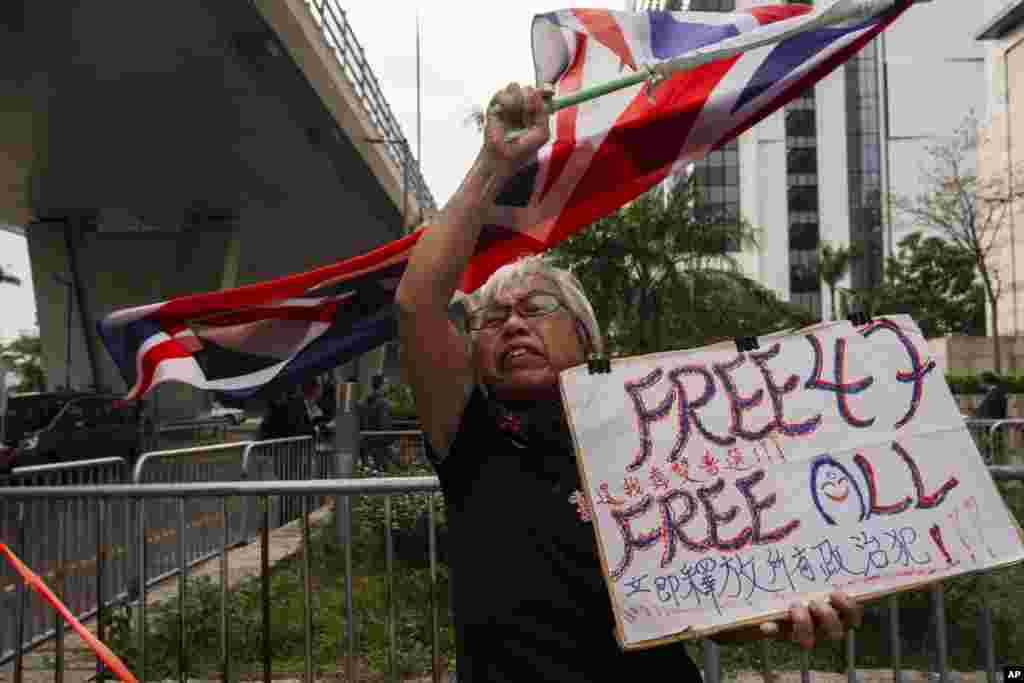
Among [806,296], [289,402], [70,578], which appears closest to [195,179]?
[289,402]

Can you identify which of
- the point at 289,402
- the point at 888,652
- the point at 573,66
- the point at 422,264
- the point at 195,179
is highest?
the point at 195,179

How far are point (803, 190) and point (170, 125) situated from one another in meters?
73.7

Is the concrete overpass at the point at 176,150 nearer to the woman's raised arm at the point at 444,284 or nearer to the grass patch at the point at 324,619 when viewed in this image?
the grass patch at the point at 324,619

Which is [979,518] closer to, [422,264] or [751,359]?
[751,359]

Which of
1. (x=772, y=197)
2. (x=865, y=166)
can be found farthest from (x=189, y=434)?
(x=865, y=166)

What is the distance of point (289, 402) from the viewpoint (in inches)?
520

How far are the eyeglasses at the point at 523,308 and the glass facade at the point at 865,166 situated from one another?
3331 inches

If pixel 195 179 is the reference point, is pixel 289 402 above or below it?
below

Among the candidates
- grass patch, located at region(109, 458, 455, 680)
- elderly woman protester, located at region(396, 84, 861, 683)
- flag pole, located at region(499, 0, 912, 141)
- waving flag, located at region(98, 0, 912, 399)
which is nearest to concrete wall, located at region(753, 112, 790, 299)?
grass patch, located at region(109, 458, 455, 680)

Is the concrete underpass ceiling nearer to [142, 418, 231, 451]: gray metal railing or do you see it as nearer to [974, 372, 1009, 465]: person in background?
[142, 418, 231, 451]: gray metal railing

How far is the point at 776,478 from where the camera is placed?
2.31m

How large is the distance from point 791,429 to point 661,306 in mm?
18960

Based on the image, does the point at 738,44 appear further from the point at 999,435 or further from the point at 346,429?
the point at 999,435

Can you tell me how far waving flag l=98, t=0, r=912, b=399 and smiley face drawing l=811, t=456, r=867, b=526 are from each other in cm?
153
